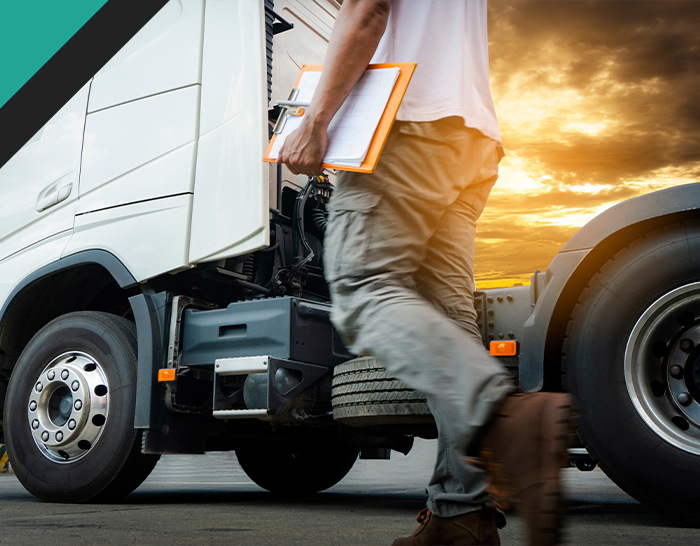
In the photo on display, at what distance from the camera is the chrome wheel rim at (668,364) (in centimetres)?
267

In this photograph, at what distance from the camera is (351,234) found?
1.79m

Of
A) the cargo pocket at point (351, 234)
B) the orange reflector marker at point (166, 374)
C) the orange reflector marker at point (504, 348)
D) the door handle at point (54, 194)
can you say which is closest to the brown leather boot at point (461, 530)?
the cargo pocket at point (351, 234)

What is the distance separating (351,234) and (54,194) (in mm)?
3326

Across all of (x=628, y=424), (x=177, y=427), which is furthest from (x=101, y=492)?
(x=628, y=424)

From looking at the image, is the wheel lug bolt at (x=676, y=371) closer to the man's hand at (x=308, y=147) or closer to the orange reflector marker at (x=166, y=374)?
Result: the man's hand at (x=308, y=147)

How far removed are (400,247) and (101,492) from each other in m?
2.82

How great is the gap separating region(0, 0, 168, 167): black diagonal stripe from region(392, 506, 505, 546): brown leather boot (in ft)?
11.3

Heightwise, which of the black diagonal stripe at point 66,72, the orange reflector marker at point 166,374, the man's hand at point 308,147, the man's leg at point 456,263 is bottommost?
the orange reflector marker at point 166,374

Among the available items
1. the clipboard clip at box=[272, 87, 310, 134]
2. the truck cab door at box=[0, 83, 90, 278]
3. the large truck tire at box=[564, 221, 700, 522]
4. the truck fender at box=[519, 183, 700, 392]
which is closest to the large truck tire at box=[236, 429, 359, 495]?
the truck cab door at box=[0, 83, 90, 278]

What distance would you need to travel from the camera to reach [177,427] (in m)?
3.93

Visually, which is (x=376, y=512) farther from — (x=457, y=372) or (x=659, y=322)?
(x=457, y=372)

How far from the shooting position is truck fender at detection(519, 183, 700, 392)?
287 centimetres

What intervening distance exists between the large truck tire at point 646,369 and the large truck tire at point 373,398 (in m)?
0.61

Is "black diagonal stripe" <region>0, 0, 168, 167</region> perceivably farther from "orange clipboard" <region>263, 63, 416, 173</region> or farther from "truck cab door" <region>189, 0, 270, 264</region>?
"orange clipboard" <region>263, 63, 416, 173</region>
